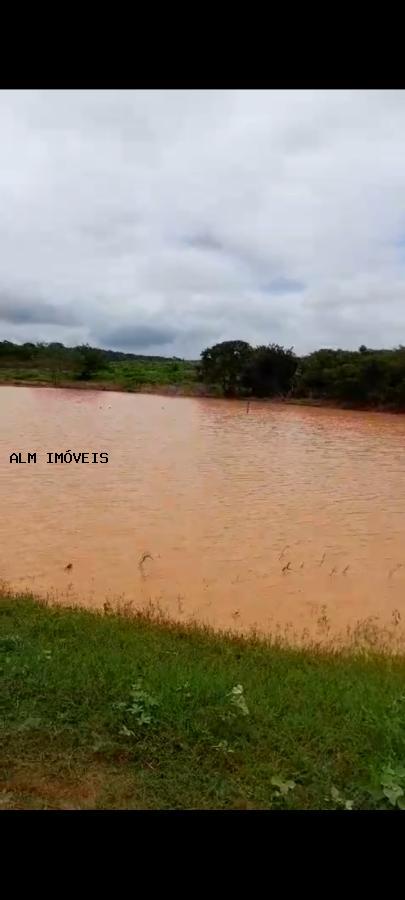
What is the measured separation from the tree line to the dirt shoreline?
0.17 meters

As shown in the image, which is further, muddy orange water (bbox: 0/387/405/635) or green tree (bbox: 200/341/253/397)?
green tree (bbox: 200/341/253/397)

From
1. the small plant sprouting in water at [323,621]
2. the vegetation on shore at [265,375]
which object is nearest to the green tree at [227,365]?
the vegetation on shore at [265,375]

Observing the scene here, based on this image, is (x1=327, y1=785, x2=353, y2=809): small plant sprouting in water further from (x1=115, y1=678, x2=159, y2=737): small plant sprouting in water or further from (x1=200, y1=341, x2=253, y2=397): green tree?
(x1=200, y1=341, x2=253, y2=397): green tree

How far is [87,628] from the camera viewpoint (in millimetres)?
3838

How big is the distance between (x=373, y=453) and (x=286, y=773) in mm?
14221

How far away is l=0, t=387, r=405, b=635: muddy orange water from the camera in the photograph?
5.55 metres

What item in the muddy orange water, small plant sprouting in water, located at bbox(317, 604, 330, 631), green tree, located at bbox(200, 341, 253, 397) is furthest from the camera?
green tree, located at bbox(200, 341, 253, 397)

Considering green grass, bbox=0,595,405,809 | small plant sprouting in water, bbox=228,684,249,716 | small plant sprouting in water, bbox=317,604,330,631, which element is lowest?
small plant sprouting in water, bbox=317,604,330,631

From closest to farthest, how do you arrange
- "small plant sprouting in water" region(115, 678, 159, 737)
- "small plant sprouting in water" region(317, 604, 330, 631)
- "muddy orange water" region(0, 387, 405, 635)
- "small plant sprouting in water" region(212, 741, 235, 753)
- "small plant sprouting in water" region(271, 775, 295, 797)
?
1. "small plant sprouting in water" region(271, 775, 295, 797)
2. "small plant sprouting in water" region(212, 741, 235, 753)
3. "small plant sprouting in water" region(115, 678, 159, 737)
4. "small plant sprouting in water" region(317, 604, 330, 631)
5. "muddy orange water" region(0, 387, 405, 635)

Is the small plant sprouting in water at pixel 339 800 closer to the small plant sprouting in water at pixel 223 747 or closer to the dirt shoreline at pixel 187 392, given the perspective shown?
the small plant sprouting in water at pixel 223 747

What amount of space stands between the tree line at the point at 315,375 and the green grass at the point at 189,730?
21.0 m

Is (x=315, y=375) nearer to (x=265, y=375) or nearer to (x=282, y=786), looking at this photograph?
(x=265, y=375)

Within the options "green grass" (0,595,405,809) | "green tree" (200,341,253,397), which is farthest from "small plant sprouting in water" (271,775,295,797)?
"green tree" (200,341,253,397)
